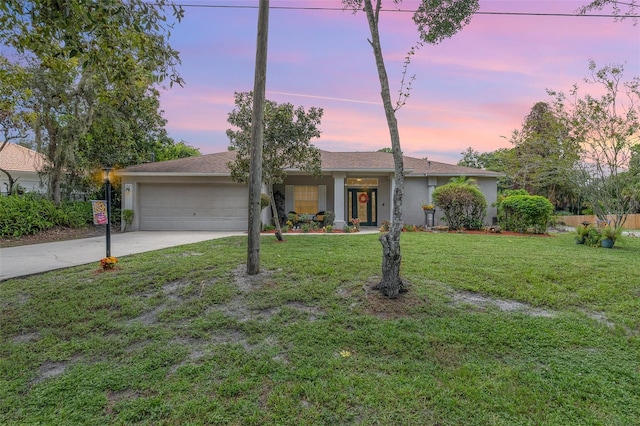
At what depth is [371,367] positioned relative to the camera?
9.33 ft

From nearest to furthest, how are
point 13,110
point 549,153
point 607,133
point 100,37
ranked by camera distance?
point 100,37 < point 607,133 < point 13,110 < point 549,153

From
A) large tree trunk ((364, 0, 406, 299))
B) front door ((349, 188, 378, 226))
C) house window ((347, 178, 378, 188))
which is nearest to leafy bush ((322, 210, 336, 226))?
front door ((349, 188, 378, 226))

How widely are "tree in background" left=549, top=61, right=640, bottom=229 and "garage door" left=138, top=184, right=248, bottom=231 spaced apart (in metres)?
12.9

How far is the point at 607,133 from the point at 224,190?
14.3 metres

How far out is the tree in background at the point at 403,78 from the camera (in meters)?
4.29

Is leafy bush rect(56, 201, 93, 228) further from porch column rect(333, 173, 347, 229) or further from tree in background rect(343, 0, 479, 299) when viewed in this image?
tree in background rect(343, 0, 479, 299)

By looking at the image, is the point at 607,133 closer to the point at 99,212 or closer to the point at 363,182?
the point at 363,182

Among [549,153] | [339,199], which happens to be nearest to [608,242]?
[549,153]

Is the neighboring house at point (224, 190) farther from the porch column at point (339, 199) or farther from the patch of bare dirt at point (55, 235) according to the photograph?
the patch of bare dirt at point (55, 235)

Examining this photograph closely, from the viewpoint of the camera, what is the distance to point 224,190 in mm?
13750

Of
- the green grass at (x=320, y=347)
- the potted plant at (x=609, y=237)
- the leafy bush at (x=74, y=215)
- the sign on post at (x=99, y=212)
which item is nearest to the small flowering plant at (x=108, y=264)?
the green grass at (x=320, y=347)

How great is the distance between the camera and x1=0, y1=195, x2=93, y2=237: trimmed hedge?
35.2 feet

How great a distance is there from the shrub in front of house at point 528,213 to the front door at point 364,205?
5600mm

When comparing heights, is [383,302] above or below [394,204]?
below
